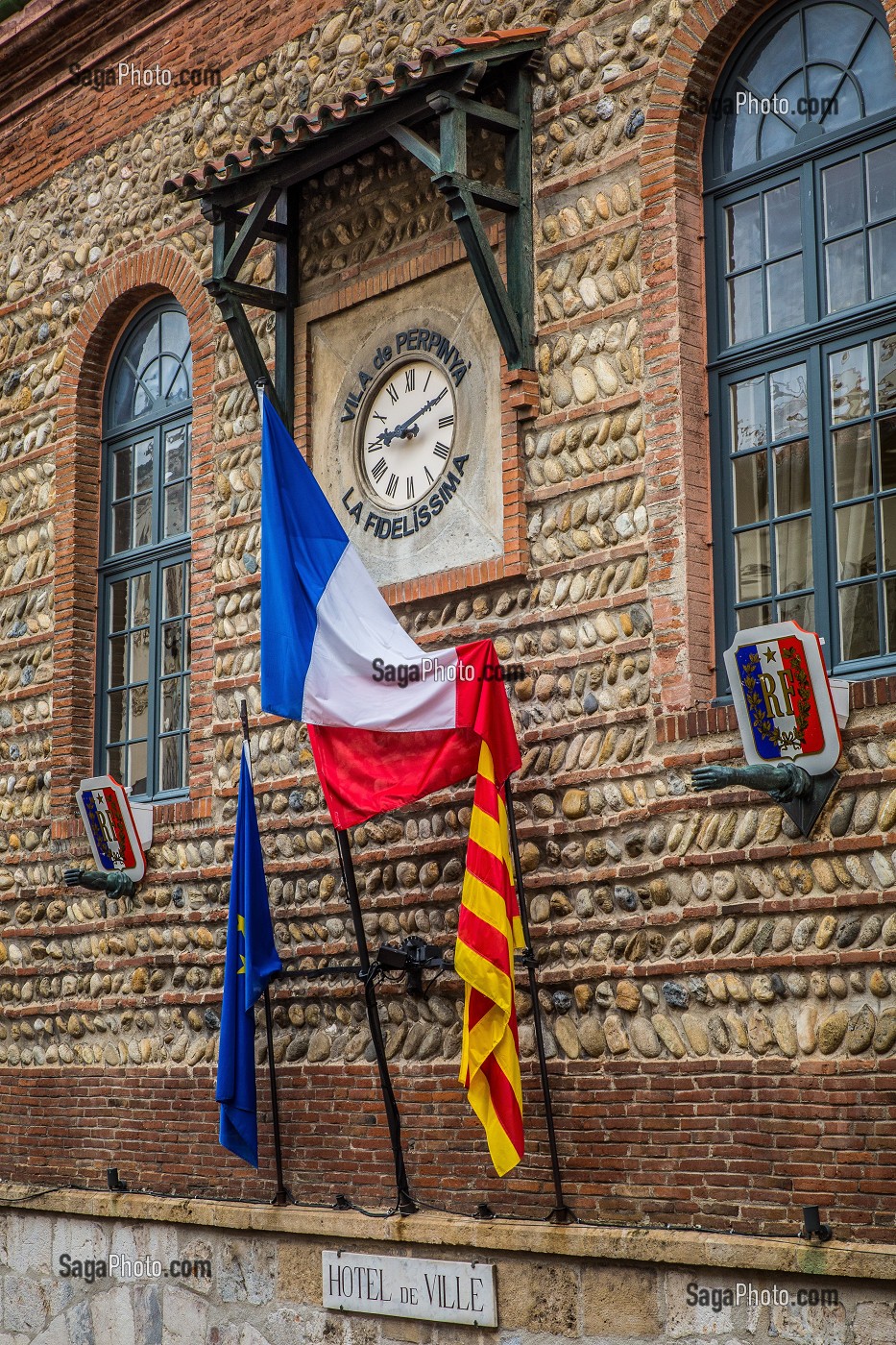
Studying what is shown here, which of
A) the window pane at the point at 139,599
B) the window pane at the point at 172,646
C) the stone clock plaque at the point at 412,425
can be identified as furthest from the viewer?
the window pane at the point at 139,599

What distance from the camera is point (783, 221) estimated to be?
7.79m

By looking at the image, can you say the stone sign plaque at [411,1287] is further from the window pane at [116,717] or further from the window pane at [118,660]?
the window pane at [118,660]

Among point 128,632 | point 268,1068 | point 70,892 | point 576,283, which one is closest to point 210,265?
point 128,632

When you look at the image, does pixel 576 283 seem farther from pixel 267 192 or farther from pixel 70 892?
pixel 70 892

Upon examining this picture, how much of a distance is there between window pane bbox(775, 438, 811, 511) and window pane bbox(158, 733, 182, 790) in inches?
181

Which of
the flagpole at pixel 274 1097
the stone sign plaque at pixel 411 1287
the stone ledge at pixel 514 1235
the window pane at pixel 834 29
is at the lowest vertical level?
the stone sign plaque at pixel 411 1287

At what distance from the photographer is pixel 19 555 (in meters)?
12.1

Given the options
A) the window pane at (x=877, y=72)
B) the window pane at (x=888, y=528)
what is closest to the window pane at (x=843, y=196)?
the window pane at (x=877, y=72)

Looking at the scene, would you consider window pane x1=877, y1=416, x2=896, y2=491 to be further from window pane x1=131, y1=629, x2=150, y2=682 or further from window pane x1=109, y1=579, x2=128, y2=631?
window pane x1=109, y1=579, x2=128, y2=631

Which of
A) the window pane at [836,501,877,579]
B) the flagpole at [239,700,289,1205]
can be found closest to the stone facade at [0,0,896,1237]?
the flagpole at [239,700,289,1205]

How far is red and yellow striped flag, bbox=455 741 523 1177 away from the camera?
748 cm

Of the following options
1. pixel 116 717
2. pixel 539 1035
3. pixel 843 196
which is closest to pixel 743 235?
pixel 843 196

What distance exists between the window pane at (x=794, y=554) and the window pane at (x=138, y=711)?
4953mm

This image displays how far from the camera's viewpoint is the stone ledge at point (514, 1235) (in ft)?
21.5
